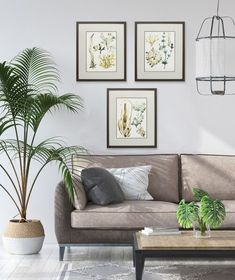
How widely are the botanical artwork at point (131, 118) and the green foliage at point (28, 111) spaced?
14.9 inches

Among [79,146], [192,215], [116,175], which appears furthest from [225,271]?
[79,146]

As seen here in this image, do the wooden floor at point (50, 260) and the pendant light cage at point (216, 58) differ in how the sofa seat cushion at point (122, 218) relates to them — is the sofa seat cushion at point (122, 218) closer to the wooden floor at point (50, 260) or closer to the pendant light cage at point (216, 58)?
the wooden floor at point (50, 260)

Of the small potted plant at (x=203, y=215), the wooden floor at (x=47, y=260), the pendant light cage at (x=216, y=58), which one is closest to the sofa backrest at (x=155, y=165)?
the wooden floor at (x=47, y=260)

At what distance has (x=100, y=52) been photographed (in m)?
6.86

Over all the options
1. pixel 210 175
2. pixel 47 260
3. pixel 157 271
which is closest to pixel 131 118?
pixel 210 175

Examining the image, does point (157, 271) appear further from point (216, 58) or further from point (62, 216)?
point (216, 58)

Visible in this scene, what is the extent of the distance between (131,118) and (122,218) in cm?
130

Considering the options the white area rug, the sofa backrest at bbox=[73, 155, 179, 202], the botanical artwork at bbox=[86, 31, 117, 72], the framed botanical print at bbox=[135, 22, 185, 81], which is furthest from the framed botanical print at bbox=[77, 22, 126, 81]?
the white area rug

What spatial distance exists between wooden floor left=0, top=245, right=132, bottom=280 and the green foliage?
437mm

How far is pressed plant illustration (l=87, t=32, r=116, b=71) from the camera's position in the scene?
22.5 ft

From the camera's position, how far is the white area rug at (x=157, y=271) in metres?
5.14

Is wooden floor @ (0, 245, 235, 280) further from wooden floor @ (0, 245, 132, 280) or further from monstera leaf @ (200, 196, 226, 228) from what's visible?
monstera leaf @ (200, 196, 226, 228)

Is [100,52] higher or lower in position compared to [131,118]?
higher

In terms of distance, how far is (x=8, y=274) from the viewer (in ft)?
17.2
